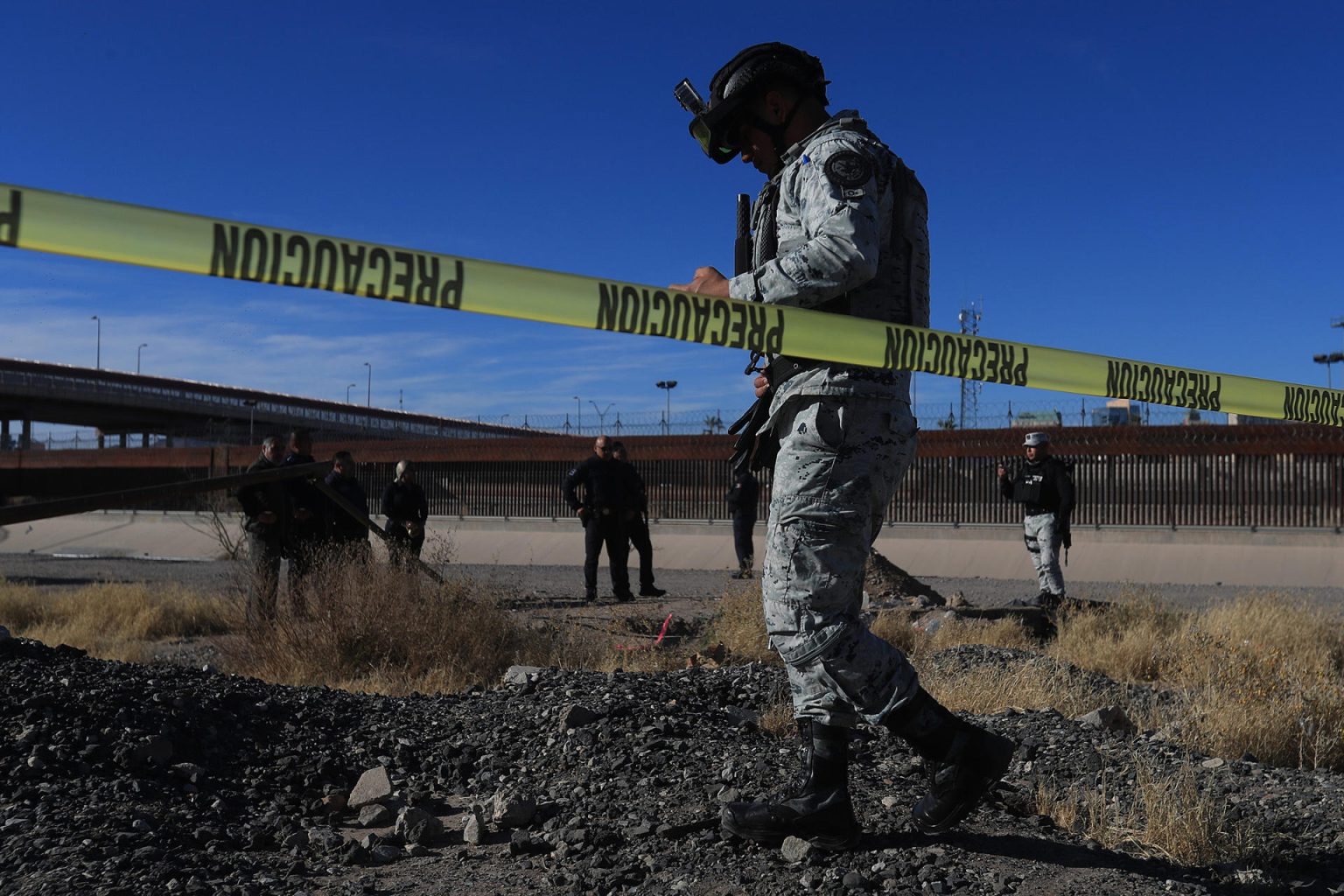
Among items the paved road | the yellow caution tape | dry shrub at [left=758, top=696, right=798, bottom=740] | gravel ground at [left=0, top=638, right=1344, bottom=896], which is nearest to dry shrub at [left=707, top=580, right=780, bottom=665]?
the paved road

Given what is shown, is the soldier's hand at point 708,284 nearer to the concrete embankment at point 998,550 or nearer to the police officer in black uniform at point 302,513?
the police officer in black uniform at point 302,513

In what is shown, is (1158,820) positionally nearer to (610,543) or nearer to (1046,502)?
(1046,502)

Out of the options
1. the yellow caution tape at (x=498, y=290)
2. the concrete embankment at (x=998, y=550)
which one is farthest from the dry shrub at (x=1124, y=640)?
the concrete embankment at (x=998, y=550)

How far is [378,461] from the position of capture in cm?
2997

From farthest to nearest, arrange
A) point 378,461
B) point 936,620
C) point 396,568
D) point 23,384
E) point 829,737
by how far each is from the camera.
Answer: point 23,384, point 378,461, point 936,620, point 396,568, point 829,737

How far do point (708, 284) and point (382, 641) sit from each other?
4.60 m

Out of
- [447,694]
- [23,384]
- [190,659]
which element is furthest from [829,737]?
[23,384]

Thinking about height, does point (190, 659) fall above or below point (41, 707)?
below

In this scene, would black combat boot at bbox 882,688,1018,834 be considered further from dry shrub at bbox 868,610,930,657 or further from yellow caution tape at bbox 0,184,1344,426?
dry shrub at bbox 868,610,930,657

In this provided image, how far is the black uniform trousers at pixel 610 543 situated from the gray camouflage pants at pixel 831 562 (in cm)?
1041

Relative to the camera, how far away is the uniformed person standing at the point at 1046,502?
34.0ft

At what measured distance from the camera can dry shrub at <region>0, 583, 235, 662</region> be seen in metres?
9.58

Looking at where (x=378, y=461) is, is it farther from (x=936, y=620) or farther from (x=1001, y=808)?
(x=1001, y=808)

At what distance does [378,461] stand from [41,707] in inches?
1046
